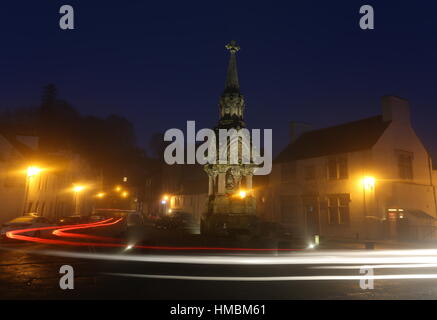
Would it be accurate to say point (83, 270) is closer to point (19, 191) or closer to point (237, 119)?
point (237, 119)

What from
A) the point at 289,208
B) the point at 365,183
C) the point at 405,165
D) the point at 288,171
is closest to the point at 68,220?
the point at 289,208

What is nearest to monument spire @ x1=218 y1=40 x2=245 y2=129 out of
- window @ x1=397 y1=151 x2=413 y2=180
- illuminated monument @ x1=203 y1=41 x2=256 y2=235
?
illuminated monument @ x1=203 y1=41 x2=256 y2=235

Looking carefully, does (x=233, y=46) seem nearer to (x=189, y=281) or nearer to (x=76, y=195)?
(x=189, y=281)

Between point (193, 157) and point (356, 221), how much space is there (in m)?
38.7

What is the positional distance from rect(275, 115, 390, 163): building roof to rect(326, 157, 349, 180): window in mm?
808

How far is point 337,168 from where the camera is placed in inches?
1326

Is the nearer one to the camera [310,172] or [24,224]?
[24,224]

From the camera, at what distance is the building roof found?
32812mm

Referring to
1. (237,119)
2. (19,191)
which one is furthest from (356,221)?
(19,191)

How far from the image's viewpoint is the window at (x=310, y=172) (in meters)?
36.2

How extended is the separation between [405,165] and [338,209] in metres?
7.95

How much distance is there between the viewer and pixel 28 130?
145 feet

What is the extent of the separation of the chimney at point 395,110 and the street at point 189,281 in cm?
2229

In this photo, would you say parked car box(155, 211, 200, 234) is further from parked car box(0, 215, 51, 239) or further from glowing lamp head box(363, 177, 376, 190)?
glowing lamp head box(363, 177, 376, 190)
